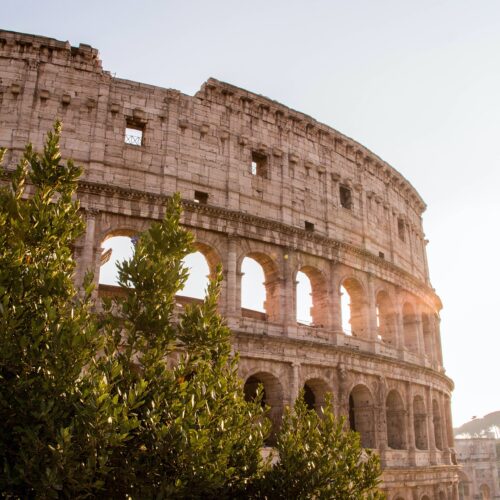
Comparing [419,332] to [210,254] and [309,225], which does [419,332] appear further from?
[210,254]

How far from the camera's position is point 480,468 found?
46188 mm

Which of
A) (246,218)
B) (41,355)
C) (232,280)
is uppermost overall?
(246,218)

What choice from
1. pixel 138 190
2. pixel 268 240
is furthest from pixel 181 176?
pixel 268 240

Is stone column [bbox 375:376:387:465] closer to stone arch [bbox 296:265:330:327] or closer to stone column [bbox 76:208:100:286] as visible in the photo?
stone arch [bbox 296:265:330:327]

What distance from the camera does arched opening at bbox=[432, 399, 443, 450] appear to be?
2441 cm

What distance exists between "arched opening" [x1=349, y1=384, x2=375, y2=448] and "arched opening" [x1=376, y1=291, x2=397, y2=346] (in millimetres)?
3031

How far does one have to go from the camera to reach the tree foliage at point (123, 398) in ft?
23.7

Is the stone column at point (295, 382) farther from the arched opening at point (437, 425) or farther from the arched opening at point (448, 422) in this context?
the arched opening at point (448, 422)

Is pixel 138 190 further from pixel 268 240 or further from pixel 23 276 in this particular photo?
pixel 23 276

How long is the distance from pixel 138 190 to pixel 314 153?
7746 mm

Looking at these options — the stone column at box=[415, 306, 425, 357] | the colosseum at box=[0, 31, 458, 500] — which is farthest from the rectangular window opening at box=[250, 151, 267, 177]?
the stone column at box=[415, 306, 425, 357]

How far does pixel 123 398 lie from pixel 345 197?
654 inches

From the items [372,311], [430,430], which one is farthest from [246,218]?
[430,430]

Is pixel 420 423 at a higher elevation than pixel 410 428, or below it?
higher
